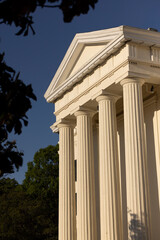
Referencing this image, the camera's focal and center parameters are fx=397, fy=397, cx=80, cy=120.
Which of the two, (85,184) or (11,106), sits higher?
(85,184)

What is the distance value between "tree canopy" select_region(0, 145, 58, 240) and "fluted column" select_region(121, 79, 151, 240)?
4479 cm

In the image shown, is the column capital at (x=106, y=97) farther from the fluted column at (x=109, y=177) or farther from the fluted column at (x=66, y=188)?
the fluted column at (x=66, y=188)

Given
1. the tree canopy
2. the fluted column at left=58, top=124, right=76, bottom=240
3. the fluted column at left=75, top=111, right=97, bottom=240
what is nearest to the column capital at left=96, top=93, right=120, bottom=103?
the fluted column at left=75, top=111, right=97, bottom=240

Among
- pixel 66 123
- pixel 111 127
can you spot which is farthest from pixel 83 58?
pixel 111 127

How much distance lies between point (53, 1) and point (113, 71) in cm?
3503

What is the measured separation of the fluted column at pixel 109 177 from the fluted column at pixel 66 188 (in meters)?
11.6

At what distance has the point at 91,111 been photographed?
177 feet

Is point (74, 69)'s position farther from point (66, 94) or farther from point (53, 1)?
point (53, 1)

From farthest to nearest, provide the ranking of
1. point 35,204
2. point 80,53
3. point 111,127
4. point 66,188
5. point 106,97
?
point 35,204 < point 66,188 < point 80,53 < point 106,97 < point 111,127

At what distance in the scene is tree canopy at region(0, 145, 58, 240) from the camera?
90.1 m

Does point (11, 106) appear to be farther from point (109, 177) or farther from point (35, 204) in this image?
point (35, 204)

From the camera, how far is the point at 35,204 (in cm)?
9906

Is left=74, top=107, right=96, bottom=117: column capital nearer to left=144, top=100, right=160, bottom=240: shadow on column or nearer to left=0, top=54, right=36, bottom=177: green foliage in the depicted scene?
left=144, top=100, right=160, bottom=240: shadow on column

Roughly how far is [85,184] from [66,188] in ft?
21.1
